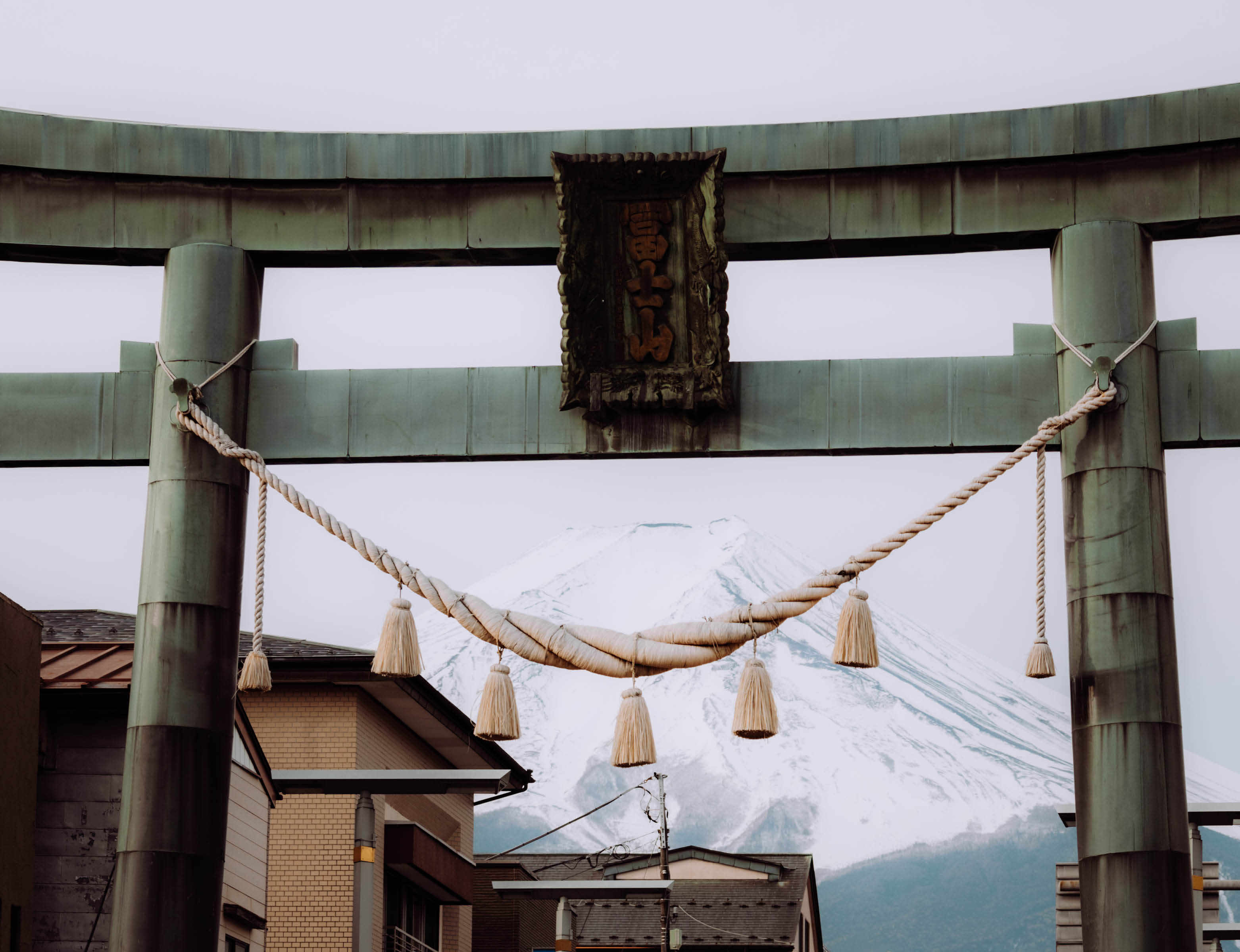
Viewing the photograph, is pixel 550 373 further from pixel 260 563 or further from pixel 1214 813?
pixel 1214 813

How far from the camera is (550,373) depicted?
8.62 meters

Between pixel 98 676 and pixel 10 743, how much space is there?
7.49 ft

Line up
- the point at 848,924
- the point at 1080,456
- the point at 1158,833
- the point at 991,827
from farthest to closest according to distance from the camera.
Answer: the point at 991,827 < the point at 848,924 < the point at 1080,456 < the point at 1158,833

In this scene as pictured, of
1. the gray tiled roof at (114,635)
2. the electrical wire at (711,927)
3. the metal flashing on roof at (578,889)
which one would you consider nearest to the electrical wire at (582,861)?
the electrical wire at (711,927)

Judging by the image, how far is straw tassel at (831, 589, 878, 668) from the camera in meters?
7.74

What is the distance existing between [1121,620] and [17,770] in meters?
6.02

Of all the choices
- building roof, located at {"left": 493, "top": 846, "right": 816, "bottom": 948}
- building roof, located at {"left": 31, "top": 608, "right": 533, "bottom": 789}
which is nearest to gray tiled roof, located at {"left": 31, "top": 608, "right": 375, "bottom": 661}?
building roof, located at {"left": 31, "top": 608, "right": 533, "bottom": 789}

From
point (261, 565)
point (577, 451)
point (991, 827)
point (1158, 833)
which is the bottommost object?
point (1158, 833)

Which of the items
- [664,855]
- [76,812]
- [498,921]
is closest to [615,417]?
[76,812]

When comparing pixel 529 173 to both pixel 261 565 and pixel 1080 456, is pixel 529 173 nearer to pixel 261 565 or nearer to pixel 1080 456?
pixel 261 565

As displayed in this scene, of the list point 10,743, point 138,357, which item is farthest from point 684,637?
point 10,743

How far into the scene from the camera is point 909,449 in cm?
841

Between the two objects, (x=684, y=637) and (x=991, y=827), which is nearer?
(x=684, y=637)

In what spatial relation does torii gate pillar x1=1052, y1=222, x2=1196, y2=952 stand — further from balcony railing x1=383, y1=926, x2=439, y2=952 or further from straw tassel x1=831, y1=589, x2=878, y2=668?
balcony railing x1=383, y1=926, x2=439, y2=952
